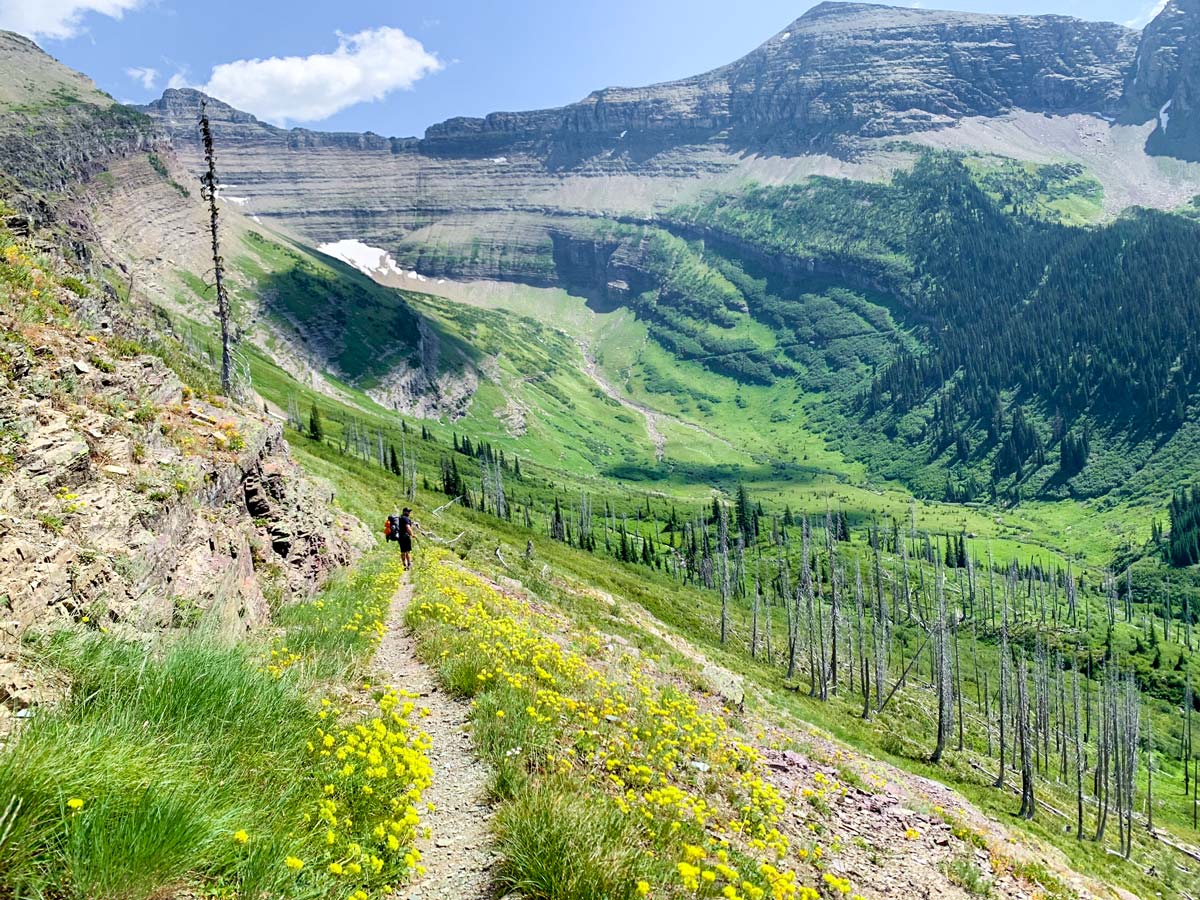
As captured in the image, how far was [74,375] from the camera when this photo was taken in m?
12.5

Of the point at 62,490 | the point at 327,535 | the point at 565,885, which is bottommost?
the point at 327,535

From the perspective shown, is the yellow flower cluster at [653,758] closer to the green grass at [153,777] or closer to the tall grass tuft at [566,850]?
the tall grass tuft at [566,850]

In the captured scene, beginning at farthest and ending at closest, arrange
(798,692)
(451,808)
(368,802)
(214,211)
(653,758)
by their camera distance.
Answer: (798,692), (214,211), (653,758), (451,808), (368,802)

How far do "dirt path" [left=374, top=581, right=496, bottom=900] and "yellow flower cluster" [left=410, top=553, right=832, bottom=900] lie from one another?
2.42 feet

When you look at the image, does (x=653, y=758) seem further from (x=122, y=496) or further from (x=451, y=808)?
(x=122, y=496)

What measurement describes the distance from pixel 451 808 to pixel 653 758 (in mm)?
3705

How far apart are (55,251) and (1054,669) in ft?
486

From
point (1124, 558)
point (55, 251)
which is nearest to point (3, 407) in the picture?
point (55, 251)

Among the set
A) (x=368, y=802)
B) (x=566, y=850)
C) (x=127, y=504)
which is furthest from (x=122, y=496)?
(x=566, y=850)

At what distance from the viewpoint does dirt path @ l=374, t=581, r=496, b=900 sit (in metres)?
6.22

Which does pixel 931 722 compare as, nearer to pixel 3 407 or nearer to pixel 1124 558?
pixel 3 407

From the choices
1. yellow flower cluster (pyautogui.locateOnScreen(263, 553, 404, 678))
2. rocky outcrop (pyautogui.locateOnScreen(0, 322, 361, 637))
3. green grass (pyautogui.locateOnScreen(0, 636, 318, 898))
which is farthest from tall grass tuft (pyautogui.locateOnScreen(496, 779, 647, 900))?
rocky outcrop (pyautogui.locateOnScreen(0, 322, 361, 637))

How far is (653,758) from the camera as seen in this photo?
10320 millimetres

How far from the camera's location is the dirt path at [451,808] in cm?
622
